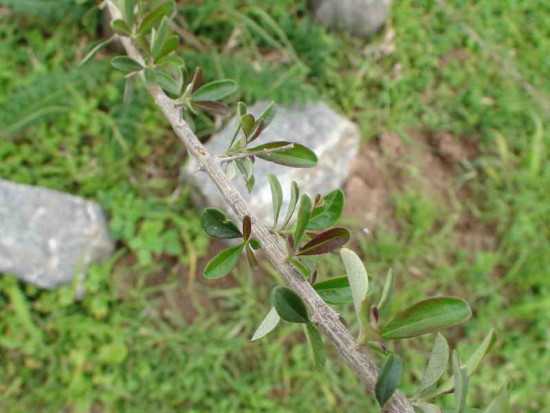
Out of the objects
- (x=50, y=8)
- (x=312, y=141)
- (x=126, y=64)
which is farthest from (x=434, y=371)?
(x=50, y=8)

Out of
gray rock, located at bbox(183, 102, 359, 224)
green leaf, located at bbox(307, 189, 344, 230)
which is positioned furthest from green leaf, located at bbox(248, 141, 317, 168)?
gray rock, located at bbox(183, 102, 359, 224)

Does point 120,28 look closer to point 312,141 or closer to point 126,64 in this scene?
point 126,64

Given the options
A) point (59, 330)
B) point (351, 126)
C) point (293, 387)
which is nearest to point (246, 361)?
point (293, 387)

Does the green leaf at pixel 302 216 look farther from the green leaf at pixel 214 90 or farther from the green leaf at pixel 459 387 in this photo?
the green leaf at pixel 214 90

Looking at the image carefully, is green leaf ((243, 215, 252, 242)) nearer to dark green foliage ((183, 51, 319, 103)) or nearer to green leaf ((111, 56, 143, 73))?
green leaf ((111, 56, 143, 73))

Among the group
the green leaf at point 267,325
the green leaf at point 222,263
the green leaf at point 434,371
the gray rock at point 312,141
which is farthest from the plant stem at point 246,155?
the gray rock at point 312,141
